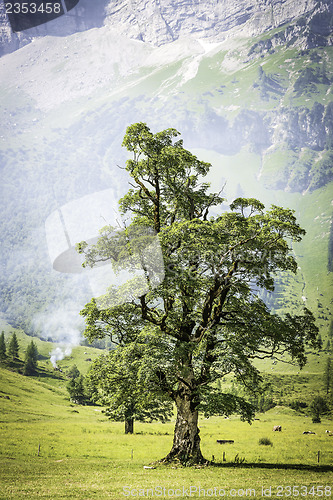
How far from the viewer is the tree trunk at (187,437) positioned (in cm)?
2420

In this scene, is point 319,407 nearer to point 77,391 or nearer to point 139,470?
point 77,391

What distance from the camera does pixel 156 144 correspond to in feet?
89.6

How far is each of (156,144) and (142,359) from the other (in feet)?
50.5

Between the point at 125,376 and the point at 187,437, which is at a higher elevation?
the point at 125,376

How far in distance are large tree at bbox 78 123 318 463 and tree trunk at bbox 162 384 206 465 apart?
6cm

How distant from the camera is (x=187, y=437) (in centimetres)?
2459

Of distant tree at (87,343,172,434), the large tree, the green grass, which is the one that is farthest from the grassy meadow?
distant tree at (87,343,172,434)

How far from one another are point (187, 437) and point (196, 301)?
9046 mm

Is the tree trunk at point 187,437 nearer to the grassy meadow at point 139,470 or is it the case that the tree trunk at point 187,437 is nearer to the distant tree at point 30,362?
the grassy meadow at point 139,470

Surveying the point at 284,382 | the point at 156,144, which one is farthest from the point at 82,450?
the point at 284,382

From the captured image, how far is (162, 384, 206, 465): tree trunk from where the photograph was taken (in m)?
24.2

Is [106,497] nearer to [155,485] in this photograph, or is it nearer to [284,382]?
[155,485]

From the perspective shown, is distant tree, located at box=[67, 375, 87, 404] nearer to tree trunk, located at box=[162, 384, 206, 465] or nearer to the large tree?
the large tree

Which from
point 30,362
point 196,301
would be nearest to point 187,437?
point 196,301
